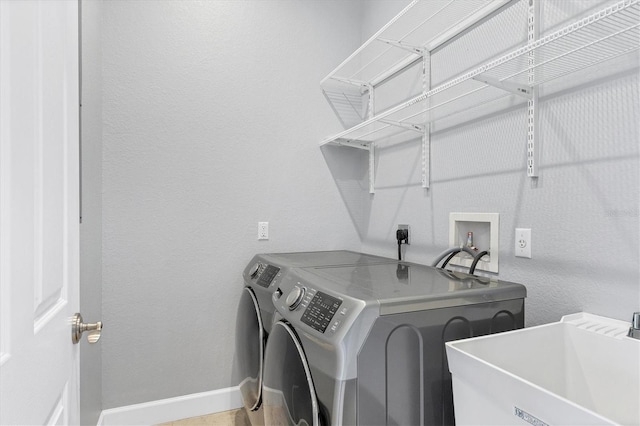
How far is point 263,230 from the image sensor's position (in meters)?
2.21

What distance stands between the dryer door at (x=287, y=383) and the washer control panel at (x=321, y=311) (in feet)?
0.37

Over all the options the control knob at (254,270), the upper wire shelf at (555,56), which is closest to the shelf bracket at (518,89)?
the upper wire shelf at (555,56)

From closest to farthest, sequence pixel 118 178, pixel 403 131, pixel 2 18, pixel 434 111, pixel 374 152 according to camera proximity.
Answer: pixel 2 18 < pixel 434 111 < pixel 118 178 < pixel 403 131 < pixel 374 152

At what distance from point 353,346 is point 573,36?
105cm

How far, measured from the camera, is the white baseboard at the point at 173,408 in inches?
74.4

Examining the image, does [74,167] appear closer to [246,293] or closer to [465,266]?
[246,293]

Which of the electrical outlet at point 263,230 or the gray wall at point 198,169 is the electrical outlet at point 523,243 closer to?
the gray wall at point 198,169

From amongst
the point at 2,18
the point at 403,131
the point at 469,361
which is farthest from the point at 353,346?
the point at 403,131

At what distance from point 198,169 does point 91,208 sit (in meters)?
0.61

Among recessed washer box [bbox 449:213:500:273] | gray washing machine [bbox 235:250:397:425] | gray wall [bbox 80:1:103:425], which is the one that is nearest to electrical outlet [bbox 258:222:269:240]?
gray washing machine [bbox 235:250:397:425]

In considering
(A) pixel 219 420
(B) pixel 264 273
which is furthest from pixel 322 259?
(A) pixel 219 420

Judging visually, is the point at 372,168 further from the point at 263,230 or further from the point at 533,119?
the point at 533,119

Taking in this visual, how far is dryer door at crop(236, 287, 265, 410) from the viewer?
1673 millimetres

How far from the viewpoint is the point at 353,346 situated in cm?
95
